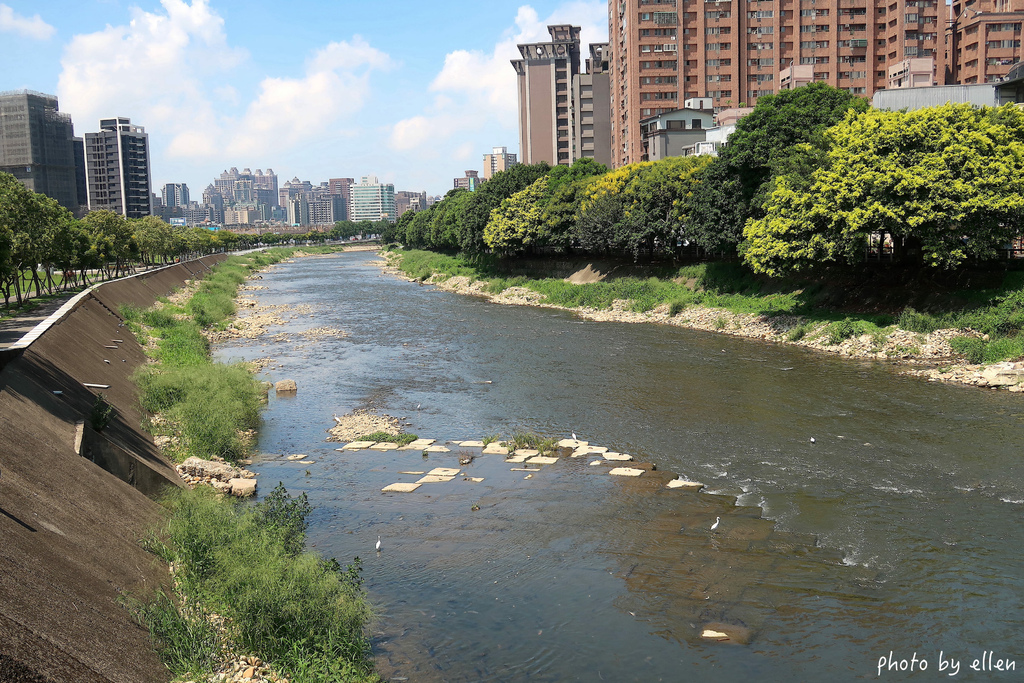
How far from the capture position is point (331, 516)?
765 inches

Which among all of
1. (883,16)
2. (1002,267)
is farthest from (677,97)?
(1002,267)

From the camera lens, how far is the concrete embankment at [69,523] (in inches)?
392

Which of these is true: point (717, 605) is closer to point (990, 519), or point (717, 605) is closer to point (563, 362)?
point (990, 519)

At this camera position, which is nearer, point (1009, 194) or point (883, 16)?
point (1009, 194)

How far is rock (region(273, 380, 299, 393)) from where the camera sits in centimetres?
3444

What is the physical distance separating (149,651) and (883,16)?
124259 millimetres

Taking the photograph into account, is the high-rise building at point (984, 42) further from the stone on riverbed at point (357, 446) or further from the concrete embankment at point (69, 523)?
the concrete embankment at point (69, 523)

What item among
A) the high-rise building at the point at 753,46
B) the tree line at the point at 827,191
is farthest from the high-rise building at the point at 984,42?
the tree line at the point at 827,191

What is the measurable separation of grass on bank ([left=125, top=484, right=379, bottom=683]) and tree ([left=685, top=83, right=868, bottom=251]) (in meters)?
40.7

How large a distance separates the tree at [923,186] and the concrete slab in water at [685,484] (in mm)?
22790

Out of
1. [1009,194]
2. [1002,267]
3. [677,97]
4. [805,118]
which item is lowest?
[1002,267]

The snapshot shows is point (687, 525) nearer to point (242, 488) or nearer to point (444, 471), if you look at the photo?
point (444, 471)

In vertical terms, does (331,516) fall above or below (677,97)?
below

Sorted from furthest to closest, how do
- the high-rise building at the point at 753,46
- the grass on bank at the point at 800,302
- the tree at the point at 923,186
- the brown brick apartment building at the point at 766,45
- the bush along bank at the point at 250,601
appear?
the high-rise building at the point at 753,46
the brown brick apartment building at the point at 766,45
the tree at the point at 923,186
the grass on bank at the point at 800,302
the bush along bank at the point at 250,601
